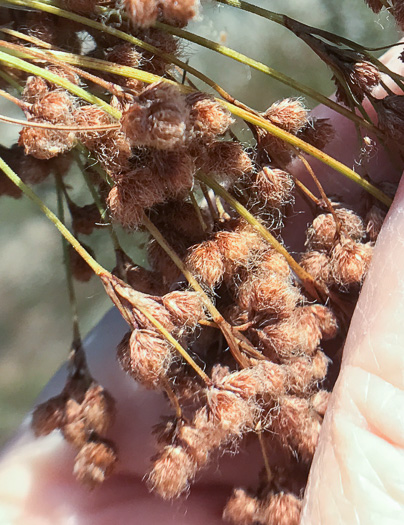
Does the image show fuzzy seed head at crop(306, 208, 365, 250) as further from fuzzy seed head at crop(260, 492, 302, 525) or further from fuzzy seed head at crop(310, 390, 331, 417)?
fuzzy seed head at crop(260, 492, 302, 525)

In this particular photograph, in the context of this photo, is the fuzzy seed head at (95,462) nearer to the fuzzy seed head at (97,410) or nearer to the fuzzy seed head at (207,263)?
the fuzzy seed head at (97,410)

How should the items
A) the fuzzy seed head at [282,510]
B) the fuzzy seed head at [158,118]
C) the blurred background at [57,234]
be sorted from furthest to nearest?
the blurred background at [57,234] → the fuzzy seed head at [282,510] → the fuzzy seed head at [158,118]

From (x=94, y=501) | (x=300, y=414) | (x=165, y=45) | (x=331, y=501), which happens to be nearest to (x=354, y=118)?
(x=165, y=45)

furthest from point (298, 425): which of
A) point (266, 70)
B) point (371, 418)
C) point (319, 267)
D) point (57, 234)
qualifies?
point (57, 234)

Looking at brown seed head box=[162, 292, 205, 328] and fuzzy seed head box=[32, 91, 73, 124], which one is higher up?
fuzzy seed head box=[32, 91, 73, 124]

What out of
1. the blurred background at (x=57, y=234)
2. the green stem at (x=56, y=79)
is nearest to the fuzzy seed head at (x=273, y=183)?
the green stem at (x=56, y=79)

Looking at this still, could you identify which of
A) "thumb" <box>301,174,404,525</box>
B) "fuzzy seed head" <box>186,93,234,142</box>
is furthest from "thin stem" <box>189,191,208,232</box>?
"thumb" <box>301,174,404,525</box>

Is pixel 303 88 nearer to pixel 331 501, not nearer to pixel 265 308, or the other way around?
pixel 265 308

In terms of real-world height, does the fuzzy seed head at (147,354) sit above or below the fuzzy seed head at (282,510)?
above

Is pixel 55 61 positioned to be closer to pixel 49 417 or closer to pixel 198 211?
pixel 198 211
